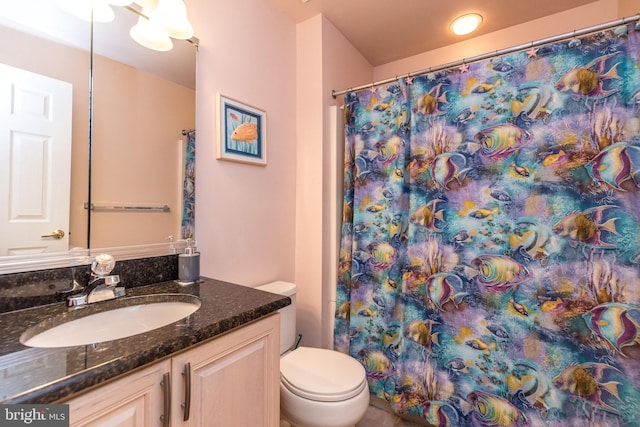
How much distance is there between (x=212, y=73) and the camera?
1.37 m

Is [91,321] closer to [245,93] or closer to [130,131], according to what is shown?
[130,131]

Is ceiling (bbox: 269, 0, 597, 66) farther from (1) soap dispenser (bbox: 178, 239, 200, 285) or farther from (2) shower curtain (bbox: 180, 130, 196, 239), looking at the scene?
(1) soap dispenser (bbox: 178, 239, 200, 285)

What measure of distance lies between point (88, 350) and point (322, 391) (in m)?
0.87

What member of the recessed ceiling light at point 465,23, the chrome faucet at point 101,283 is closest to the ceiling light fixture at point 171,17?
the chrome faucet at point 101,283

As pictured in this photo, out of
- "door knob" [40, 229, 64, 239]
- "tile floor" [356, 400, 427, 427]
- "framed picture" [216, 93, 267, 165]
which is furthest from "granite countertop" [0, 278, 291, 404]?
"tile floor" [356, 400, 427, 427]

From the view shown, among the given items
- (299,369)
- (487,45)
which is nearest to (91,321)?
(299,369)

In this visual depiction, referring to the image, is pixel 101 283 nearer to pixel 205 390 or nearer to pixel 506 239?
pixel 205 390

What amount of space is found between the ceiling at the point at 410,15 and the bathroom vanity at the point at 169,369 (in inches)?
69.2

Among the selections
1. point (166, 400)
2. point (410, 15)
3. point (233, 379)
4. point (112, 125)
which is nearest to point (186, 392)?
point (166, 400)

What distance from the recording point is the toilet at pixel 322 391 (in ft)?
3.69

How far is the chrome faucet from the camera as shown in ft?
2.99

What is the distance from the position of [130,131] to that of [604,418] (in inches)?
89.8

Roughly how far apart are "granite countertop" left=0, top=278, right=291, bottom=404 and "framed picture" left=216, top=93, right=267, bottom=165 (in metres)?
0.79

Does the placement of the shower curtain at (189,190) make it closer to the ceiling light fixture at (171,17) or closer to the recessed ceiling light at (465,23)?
the ceiling light fixture at (171,17)
